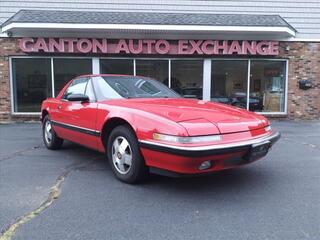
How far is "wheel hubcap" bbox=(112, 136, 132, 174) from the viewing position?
162 inches

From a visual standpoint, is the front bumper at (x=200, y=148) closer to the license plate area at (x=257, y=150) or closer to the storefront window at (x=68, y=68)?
the license plate area at (x=257, y=150)

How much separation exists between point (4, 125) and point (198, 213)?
9.09 m

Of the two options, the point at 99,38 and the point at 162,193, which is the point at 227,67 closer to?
the point at 99,38

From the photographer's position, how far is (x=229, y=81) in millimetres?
11609

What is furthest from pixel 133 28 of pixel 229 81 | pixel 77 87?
pixel 77 87

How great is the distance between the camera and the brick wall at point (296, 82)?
11.0m

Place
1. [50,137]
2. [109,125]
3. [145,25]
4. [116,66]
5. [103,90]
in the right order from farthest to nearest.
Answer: [116,66] < [145,25] < [50,137] < [103,90] < [109,125]

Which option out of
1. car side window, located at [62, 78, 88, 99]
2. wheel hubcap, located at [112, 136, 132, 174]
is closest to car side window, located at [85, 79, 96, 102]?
car side window, located at [62, 78, 88, 99]

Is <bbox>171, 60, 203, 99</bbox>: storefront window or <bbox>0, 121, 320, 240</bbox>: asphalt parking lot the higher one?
<bbox>171, 60, 203, 99</bbox>: storefront window

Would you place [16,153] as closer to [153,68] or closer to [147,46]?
[147,46]

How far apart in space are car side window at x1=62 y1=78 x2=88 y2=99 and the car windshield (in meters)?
0.35

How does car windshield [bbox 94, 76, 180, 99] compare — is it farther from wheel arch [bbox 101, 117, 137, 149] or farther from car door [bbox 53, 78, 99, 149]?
wheel arch [bbox 101, 117, 137, 149]

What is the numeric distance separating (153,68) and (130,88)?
6.41 meters

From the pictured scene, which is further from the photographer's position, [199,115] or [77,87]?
[77,87]
